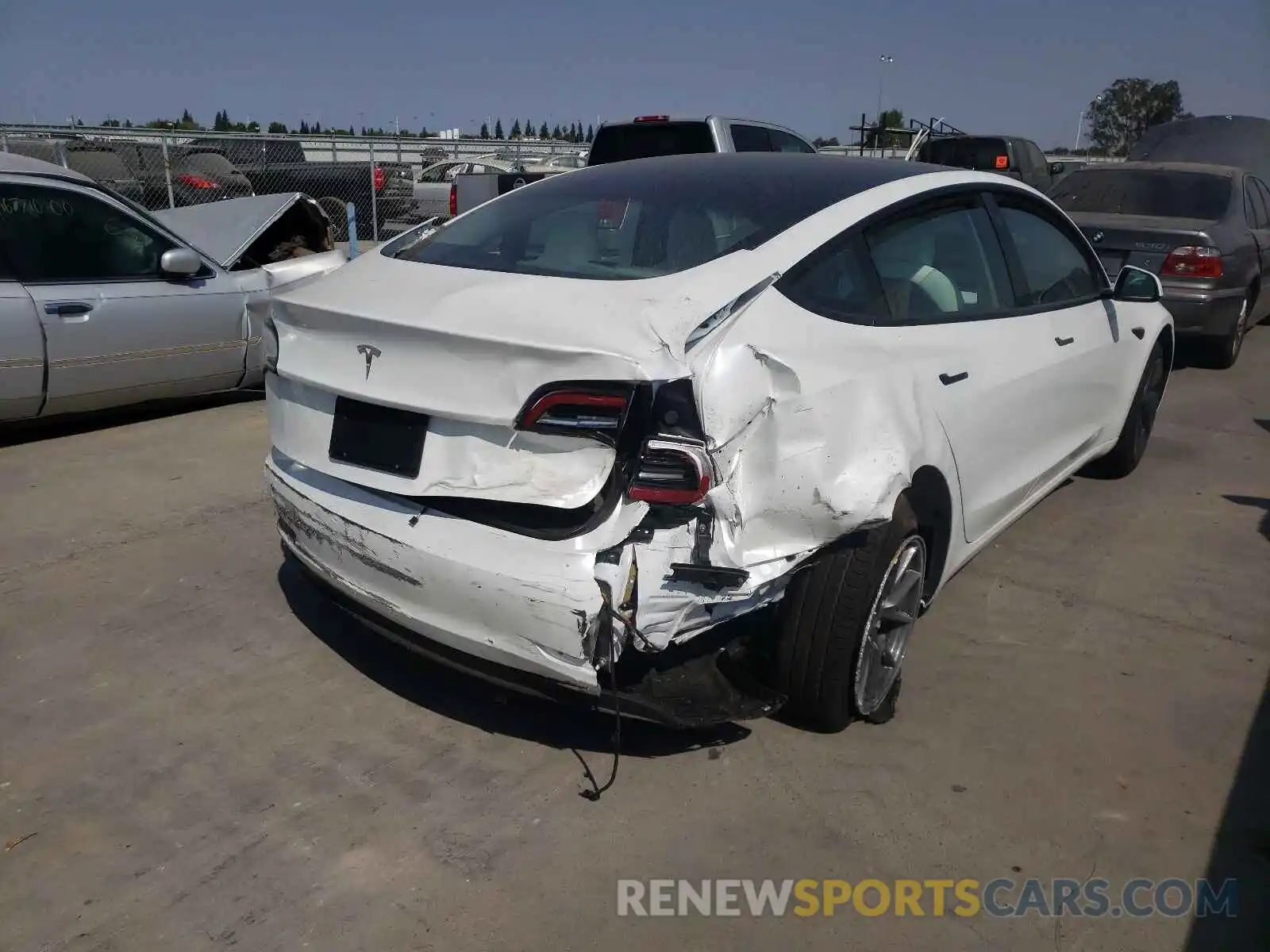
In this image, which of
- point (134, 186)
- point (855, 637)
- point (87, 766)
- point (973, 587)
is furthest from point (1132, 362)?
point (134, 186)

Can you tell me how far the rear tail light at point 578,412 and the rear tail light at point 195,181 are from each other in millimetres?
13940

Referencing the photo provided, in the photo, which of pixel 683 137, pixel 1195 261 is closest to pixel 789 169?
pixel 1195 261

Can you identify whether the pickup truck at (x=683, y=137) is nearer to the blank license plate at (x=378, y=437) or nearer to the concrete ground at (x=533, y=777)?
the concrete ground at (x=533, y=777)

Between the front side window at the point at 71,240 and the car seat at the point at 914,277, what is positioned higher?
the car seat at the point at 914,277

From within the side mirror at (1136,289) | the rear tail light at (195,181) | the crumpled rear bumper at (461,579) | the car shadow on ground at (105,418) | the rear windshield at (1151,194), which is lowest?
the car shadow on ground at (105,418)

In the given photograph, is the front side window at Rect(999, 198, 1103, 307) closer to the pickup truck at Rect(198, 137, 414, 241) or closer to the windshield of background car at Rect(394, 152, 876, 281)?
the windshield of background car at Rect(394, 152, 876, 281)

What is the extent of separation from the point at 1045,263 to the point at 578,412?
2746 millimetres

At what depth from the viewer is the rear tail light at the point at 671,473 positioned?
240cm

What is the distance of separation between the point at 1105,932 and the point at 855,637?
0.91 metres

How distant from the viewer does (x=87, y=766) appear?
2.87 meters

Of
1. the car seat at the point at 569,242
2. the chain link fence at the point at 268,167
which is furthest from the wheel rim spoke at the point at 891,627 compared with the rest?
the chain link fence at the point at 268,167

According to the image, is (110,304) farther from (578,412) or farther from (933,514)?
(933,514)

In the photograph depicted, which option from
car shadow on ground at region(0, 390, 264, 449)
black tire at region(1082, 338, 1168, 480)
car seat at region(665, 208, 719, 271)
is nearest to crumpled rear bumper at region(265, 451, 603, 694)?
car seat at region(665, 208, 719, 271)

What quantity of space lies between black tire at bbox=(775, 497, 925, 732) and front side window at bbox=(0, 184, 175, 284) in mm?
4998
